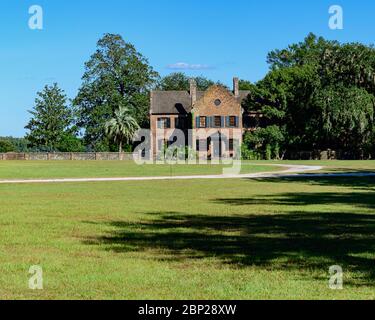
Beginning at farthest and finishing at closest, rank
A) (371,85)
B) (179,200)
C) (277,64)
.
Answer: (277,64), (371,85), (179,200)

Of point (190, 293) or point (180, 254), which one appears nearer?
point (190, 293)

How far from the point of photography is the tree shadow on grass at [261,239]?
10.0 m

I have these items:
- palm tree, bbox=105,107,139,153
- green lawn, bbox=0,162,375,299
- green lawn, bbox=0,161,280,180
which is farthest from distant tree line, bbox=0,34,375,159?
green lawn, bbox=0,162,375,299

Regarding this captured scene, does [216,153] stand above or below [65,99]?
below

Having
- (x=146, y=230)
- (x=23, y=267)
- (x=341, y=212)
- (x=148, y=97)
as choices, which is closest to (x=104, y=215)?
(x=146, y=230)

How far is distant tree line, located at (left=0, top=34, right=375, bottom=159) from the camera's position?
58312mm

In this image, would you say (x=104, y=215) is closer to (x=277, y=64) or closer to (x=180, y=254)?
(x=180, y=254)

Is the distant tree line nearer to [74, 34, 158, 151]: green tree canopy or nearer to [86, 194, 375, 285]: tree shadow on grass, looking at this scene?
[74, 34, 158, 151]: green tree canopy

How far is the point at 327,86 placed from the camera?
58.5 metres

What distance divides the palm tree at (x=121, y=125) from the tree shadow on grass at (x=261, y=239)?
69.8 metres

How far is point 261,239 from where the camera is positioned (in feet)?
40.4

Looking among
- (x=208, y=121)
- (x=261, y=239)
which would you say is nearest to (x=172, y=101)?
(x=208, y=121)

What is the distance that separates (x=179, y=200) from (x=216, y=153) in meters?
62.1

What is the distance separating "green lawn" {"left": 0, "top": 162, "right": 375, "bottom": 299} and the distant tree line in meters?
34.3
